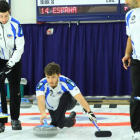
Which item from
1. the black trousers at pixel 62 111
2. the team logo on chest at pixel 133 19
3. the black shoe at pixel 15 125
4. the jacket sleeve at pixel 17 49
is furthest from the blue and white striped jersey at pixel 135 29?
the black shoe at pixel 15 125

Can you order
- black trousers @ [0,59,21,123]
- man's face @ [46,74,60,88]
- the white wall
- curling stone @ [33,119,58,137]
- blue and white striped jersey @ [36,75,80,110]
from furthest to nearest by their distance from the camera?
the white wall, black trousers @ [0,59,21,123], blue and white striped jersey @ [36,75,80,110], man's face @ [46,74,60,88], curling stone @ [33,119,58,137]

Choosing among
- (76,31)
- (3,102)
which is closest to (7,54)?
(3,102)

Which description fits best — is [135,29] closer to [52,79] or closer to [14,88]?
[52,79]

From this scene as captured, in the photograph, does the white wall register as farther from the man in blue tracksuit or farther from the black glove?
the black glove

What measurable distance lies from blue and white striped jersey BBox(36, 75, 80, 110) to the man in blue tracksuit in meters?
A: 0.28

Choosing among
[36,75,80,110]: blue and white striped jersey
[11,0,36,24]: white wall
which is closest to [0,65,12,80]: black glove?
[36,75,80,110]: blue and white striped jersey

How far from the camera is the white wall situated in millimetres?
8477

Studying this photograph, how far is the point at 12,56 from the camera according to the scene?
3.22 m

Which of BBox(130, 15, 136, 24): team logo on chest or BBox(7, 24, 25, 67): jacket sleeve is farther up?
BBox(130, 15, 136, 24): team logo on chest

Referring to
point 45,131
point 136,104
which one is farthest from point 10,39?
point 136,104

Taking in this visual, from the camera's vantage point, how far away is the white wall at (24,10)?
8.48 m

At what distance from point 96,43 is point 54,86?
5076mm

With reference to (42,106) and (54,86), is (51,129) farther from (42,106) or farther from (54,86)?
(54,86)

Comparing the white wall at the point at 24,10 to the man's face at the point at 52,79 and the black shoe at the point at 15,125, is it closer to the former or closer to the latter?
the black shoe at the point at 15,125
